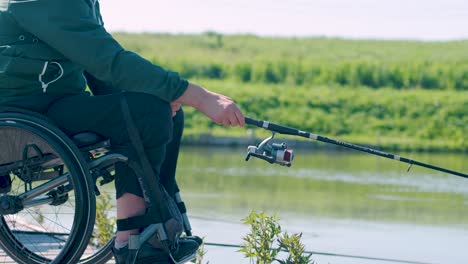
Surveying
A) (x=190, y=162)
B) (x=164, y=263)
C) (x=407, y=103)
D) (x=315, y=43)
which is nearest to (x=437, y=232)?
(x=164, y=263)

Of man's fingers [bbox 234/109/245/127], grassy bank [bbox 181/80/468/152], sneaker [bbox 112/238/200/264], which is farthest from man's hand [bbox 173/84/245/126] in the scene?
grassy bank [bbox 181/80/468/152]

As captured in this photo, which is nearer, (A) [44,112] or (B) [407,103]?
(A) [44,112]

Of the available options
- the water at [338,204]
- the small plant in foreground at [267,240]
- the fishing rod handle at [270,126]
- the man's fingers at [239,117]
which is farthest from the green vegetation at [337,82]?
the man's fingers at [239,117]

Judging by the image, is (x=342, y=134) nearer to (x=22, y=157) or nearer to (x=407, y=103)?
(x=407, y=103)

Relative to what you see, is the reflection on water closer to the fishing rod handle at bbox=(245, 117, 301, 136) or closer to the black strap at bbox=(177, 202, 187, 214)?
the black strap at bbox=(177, 202, 187, 214)

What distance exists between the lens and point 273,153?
5.01 meters

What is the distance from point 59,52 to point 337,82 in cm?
3247

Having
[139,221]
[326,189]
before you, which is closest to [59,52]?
[139,221]

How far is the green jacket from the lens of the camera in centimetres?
464

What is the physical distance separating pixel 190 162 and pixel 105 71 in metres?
15.0

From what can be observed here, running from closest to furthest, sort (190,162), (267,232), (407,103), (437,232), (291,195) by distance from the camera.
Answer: (267,232) → (437,232) → (291,195) → (190,162) → (407,103)

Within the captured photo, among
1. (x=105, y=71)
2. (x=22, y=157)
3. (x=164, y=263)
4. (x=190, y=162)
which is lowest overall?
(x=190, y=162)

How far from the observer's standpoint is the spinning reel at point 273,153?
4984 mm

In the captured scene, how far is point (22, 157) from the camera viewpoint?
472 cm
